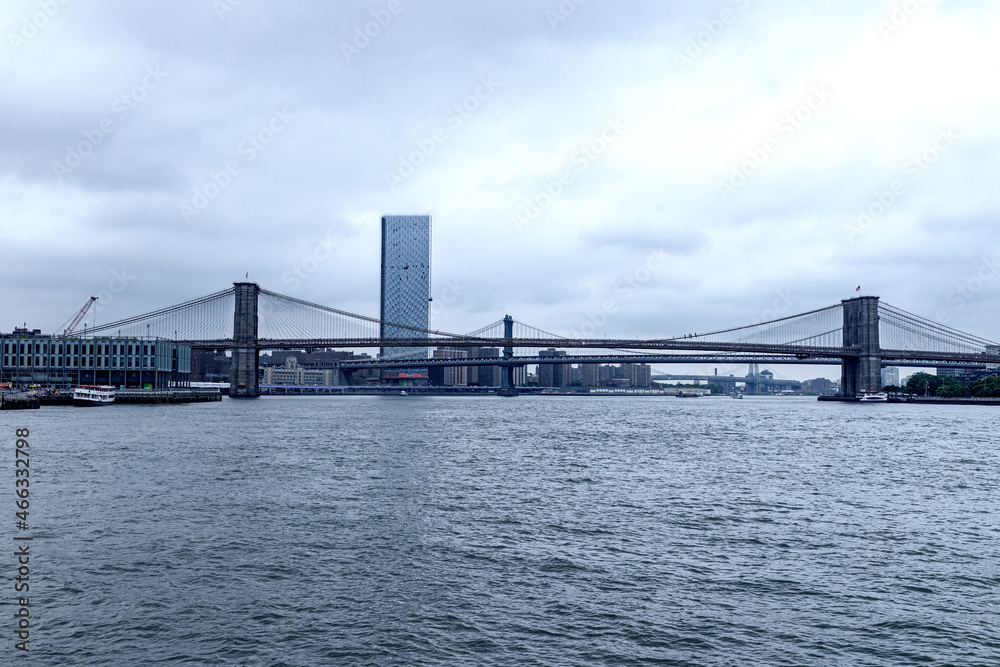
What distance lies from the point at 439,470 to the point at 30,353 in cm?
9031

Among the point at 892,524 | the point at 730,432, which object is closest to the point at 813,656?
the point at 892,524

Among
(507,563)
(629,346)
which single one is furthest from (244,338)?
(507,563)

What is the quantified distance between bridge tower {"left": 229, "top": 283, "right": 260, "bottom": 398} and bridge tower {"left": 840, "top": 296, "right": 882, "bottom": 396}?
90307 mm

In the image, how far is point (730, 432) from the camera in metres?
52.0

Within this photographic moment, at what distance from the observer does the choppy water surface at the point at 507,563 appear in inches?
427

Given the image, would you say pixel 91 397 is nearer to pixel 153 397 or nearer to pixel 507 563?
pixel 153 397

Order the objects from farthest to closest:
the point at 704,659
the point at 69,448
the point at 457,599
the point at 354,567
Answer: the point at 69,448, the point at 354,567, the point at 457,599, the point at 704,659

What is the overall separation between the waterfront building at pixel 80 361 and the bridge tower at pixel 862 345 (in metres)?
102

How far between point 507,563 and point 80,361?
101 meters

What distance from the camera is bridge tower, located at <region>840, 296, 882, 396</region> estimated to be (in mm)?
118812

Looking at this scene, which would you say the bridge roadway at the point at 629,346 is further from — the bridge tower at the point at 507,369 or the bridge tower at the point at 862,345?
the bridge tower at the point at 507,369

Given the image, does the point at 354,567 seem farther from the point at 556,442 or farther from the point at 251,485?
the point at 556,442

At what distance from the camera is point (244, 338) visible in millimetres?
111625

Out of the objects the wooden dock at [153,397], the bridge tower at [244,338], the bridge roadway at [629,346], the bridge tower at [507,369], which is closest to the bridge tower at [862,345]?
the bridge roadway at [629,346]
